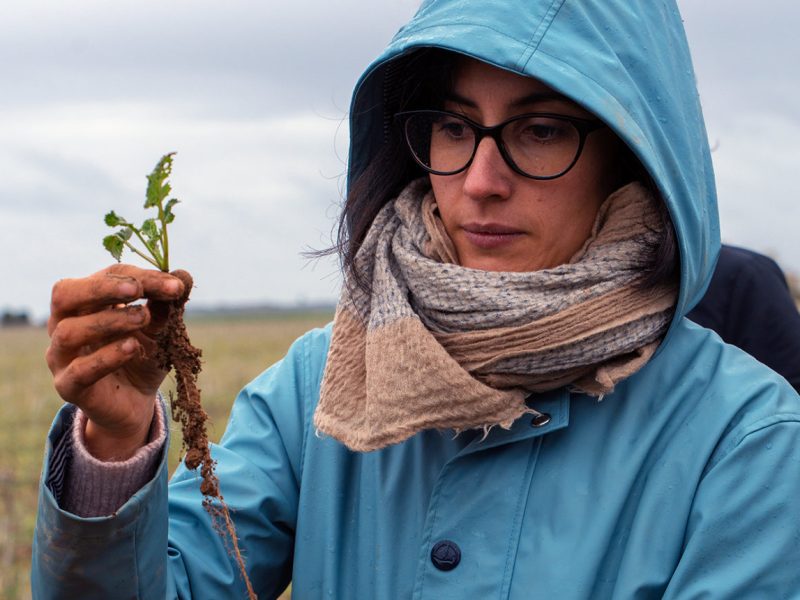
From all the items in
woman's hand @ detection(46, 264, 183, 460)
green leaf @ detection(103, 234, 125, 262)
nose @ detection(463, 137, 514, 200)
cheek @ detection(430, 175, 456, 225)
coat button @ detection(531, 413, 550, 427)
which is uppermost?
nose @ detection(463, 137, 514, 200)

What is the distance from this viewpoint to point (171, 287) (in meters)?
1.88

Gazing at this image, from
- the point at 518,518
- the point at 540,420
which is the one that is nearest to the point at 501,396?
the point at 540,420

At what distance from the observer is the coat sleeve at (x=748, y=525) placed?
1844 millimetres

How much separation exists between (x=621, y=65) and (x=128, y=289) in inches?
39.1

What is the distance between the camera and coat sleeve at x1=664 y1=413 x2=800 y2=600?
1844 mm

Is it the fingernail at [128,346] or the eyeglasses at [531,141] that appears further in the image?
the eyeglasses at [531,141]

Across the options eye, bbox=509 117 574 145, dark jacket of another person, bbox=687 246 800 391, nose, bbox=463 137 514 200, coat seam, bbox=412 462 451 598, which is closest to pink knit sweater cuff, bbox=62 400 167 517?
coat seam, bbox=412 462 451 598

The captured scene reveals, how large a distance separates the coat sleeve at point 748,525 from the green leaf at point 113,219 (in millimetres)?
1168

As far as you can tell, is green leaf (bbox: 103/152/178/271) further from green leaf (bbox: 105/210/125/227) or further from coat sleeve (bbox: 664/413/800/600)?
coat sleeve (bbox: 664/413/800/600)

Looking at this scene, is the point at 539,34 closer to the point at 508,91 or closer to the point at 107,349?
the point at 508,91

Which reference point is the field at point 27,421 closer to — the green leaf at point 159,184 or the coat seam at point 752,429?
the green leaf at point 159,184

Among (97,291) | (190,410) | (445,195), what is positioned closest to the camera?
(97,291)

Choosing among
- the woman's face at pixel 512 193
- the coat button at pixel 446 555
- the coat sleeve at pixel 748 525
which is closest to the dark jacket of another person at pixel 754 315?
the woman's face at pixel 512 193

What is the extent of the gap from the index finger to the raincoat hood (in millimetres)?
728
